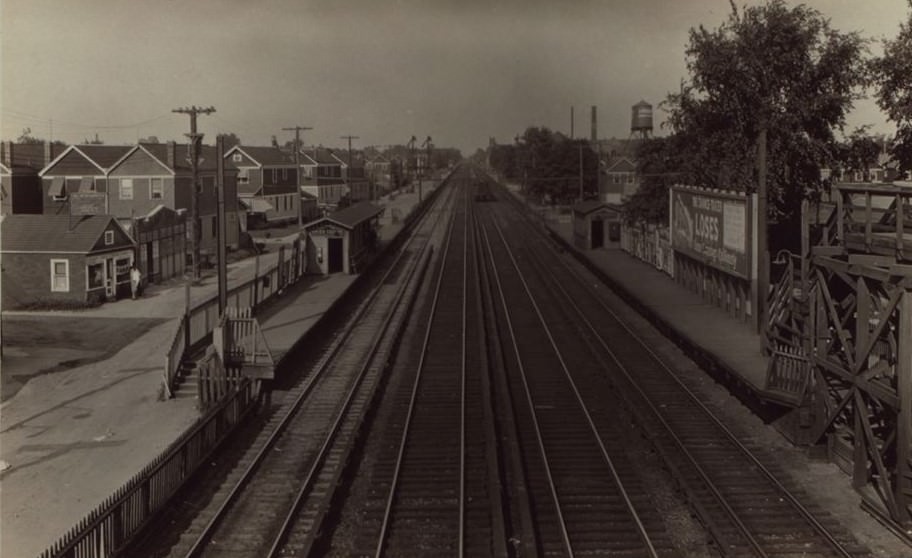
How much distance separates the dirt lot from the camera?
2350 cm

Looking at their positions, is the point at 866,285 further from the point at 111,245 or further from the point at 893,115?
the point at 111,245

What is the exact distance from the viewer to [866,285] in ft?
46.0

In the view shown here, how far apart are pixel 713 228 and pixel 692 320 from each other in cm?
396

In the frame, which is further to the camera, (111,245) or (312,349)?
(111,245)

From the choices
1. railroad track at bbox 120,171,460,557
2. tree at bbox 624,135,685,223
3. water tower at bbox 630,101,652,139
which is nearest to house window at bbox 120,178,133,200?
railroad track at bbox 120,171,460,557

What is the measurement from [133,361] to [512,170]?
464 feet

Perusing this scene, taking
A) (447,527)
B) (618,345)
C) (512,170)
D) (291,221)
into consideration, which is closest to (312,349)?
(618,345)

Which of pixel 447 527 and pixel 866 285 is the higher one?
pixel 866 285

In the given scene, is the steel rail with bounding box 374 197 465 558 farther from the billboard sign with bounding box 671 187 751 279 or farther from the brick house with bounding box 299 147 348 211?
the brick house with bounding box 299 147 348 211

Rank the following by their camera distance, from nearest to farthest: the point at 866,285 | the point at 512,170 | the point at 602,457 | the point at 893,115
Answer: the point at 866,285 < the point at 602,457 < the point at 893,115 < the point at 512,170

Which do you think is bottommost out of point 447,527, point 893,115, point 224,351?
point 447,527

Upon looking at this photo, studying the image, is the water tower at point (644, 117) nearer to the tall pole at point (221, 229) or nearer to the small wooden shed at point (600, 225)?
the small wooden shed at point (600, 225)

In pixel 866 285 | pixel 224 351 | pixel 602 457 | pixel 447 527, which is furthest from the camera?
pixel 224 351

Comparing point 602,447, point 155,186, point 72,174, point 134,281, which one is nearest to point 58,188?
point 72,174
